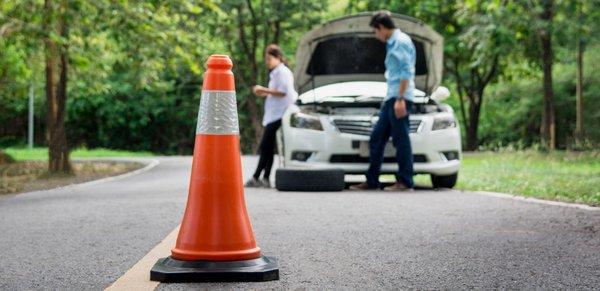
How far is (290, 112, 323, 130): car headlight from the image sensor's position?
11.4 meters

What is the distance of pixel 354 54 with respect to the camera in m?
12.6

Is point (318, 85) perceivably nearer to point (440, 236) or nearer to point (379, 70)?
point (379, 70)

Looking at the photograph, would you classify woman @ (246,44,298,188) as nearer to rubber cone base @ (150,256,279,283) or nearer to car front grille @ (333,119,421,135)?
car front grille @ (333,119,421,135)

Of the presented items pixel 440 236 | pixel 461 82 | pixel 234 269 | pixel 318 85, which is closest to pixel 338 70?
pixel 318 85

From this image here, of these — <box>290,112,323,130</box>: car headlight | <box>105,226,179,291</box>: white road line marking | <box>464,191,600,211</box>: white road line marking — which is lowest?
<box>105,226,179,291</box>: white road line marking

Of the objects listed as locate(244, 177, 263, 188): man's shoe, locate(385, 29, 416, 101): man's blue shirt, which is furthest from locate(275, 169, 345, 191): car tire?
locate(385, 29, 416, 101): man's blue shirt

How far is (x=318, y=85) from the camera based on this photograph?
1273 centimetres

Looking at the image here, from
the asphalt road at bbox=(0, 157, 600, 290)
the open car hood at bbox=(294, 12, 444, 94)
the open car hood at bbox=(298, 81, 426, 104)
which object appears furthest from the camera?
the open car hood at bbox=(294, 12, 444, 94)

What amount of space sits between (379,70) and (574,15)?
10983 millimetres


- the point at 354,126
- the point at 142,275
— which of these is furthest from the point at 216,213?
the point at 354,126

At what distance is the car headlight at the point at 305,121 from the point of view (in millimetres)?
11375

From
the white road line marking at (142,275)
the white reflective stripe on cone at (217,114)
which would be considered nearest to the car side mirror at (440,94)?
the white road line marking at (142,275)

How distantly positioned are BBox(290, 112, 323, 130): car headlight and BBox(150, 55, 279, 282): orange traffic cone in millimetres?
6467

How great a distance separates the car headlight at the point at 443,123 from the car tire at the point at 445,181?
0.63 meters
